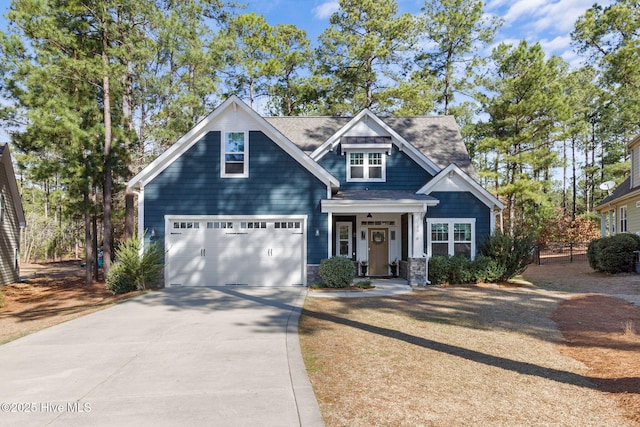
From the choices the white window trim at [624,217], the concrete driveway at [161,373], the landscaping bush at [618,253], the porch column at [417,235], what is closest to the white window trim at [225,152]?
the porch column at [417,235]

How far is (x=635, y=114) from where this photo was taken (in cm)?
2859

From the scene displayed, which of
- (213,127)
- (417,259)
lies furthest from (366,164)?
(213,127)

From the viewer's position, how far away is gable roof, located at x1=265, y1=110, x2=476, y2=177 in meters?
19.0

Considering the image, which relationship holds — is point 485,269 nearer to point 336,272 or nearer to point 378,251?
point 378,251

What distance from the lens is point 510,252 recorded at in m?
15.2

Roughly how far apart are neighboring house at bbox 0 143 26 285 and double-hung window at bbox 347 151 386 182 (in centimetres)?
1549

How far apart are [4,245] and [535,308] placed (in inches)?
881

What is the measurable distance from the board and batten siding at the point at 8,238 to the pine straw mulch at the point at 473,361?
17.1 meters

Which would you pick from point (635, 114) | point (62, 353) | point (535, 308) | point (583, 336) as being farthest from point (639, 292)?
point (635, 114)

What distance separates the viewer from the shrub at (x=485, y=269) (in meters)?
15.0

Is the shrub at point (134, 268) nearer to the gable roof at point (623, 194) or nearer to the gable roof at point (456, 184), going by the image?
the gable roof at point (456, 184)

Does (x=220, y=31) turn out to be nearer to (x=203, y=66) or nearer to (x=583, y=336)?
(x=203, y=66)

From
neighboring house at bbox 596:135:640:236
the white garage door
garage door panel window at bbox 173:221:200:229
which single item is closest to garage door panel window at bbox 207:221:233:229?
the white garage door

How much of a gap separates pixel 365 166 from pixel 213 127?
628 centimetres
